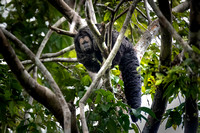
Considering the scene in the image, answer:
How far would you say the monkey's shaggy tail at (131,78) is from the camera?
3.70m

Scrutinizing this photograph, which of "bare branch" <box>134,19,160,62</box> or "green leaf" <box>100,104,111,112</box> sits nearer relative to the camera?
"green leaf" <box>100,104,111,112</box>

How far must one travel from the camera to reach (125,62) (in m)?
4.03

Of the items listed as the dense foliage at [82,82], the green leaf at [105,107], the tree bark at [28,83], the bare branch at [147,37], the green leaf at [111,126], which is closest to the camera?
the dense foliage at [82,82]

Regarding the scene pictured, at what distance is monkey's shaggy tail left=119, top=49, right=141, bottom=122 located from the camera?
370cm

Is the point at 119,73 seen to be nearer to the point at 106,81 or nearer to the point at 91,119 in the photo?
the point at 106,81

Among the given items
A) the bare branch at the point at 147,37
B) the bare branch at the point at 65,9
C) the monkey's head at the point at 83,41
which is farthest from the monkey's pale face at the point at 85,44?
the bare branch at the point at 147,37

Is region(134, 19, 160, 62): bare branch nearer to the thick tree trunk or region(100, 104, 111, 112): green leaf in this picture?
the thick tree trunk

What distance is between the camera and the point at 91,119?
9.20 ft

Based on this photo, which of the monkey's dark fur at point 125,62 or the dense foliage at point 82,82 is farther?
the monkey's dark fur at point 125,62

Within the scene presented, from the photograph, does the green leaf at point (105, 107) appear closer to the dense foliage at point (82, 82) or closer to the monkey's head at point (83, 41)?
the dense foliage at point (82, 82)

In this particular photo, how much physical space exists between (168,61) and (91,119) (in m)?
0.92

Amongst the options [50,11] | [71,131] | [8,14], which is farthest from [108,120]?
[8,14]

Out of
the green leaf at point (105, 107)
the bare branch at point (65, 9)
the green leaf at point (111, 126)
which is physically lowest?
the green leaf at point (111, 126)

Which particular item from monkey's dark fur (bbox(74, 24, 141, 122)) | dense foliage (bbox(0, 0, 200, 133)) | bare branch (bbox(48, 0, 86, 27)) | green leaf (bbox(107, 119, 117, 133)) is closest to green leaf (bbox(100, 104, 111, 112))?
dense foliage (bbox(0, 0, 200, 133))
